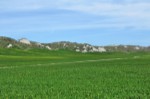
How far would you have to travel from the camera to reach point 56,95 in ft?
88.0

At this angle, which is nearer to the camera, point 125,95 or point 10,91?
point 125,95

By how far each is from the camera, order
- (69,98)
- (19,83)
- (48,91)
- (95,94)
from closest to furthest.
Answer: (69,98), (95,94), (48,91), (19,83)

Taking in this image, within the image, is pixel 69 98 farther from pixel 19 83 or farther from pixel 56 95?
pixel 19 83

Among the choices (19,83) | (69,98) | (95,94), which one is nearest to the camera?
(69,98)

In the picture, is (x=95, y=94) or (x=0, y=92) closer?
(x=95, y=94)

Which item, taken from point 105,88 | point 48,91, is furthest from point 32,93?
point 105,88

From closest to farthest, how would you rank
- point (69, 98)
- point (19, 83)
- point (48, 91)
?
point (69, 98) < point (48, 91) < point (19, 83)

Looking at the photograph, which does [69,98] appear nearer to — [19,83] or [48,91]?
[48,91]

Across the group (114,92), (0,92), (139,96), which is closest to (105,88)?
(114,92)

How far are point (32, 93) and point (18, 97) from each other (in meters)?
1.90

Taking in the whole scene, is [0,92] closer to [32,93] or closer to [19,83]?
[32,93]

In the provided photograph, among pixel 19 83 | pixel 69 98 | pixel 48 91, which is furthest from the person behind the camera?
pixel 19 83

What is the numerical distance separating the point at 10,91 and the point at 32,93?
7.82 feet

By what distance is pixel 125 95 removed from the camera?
2666 cm
